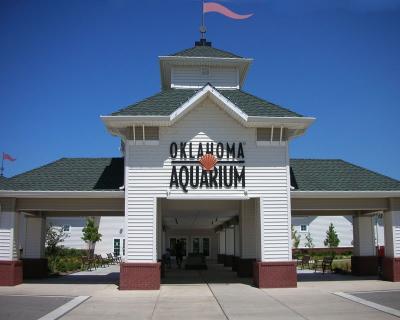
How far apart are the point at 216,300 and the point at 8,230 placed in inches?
375

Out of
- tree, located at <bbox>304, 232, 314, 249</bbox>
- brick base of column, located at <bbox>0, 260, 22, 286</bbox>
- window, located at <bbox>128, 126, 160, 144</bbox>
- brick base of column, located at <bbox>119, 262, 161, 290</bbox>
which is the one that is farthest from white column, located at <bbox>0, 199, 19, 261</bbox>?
tree, located at <bbox>304, 232, 314, 249</bbox>

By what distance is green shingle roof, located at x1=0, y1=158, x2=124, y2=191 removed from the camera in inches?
840

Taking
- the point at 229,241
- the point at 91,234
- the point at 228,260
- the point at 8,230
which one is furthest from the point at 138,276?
the point at 91,234

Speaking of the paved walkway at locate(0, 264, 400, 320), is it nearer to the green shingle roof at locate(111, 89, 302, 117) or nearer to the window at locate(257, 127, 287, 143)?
the window at locate(257, 127, 287, 143)

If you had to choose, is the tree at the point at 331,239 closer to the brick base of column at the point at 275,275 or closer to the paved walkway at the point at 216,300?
the paved walkway at the point at 216,300

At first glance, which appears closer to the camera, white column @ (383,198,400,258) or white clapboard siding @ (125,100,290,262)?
white clapboard siding @ (125,100,290,262)

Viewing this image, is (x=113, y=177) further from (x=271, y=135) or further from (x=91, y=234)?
(x=91, y=234)

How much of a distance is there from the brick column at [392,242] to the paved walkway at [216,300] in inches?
22.0

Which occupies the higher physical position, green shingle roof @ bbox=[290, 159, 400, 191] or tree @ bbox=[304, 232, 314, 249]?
green shingle roof @ bbox=[290, 159, 400, 191]

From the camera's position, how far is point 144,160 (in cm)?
2002

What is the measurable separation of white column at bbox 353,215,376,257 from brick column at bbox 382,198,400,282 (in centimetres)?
380

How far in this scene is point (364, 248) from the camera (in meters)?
26.2

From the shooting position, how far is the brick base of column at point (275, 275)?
19672mm

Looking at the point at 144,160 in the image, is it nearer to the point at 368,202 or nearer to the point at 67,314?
the point at 67,314
